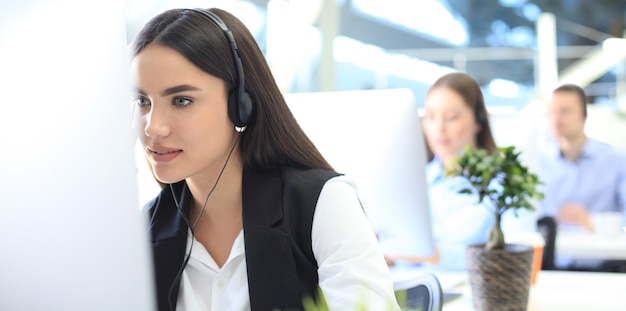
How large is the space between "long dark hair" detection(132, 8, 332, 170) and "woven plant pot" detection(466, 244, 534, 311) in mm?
389

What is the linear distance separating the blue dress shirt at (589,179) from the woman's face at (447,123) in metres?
1.10

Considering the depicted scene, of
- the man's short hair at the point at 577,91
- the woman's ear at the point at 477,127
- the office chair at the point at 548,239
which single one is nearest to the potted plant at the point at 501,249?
the woman's ear at the point at 477,127

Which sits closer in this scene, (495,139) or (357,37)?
(495,139)

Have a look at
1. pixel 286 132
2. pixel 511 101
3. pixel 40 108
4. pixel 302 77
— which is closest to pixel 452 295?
pixel 286 132

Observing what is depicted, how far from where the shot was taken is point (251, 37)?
1.25 meters

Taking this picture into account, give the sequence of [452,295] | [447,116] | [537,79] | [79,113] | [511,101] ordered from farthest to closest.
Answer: [537,79]
[511,101]
[447,116]
[452,295]
[79,113]

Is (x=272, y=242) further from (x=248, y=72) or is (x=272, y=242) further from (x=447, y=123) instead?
(x=447, y=123)

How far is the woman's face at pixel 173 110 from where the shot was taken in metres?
1.11

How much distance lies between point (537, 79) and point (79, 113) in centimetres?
587

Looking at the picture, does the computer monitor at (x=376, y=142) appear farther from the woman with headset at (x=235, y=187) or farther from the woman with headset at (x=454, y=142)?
the woman with headset at (x=454, y=142)

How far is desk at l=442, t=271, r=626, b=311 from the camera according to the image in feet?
5.02

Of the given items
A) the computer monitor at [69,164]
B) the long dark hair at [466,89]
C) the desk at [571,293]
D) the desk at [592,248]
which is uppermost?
the long dark hair at [466,89]

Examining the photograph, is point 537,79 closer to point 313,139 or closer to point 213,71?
point 313,139

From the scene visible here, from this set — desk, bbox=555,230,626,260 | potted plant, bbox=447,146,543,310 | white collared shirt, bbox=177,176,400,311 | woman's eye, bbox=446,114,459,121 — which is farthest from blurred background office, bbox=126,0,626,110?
white collared shirt, bbox=177,176,400,311
